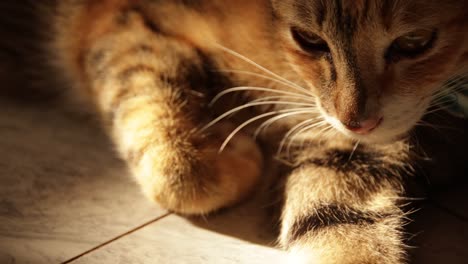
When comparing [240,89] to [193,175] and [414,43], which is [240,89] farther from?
[414,43]

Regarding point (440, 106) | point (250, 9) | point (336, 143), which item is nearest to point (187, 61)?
point (250, 9)

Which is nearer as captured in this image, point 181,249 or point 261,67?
point 181,249

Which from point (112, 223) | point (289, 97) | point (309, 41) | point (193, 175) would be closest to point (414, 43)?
point (309, 41)

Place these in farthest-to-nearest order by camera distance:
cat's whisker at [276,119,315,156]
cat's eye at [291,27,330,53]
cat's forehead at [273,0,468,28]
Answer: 1. cat's whisker at [276,119,315,156]
2. cat's eye at [291,27,330,53]
3. cat's forehead at [273,0,468,28]

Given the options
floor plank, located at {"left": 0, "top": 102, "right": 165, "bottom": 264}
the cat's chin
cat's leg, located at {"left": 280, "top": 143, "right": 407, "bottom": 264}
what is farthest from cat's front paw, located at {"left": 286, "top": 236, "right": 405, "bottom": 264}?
floor plank, located at {"left": 0, "top": 102, "right": 165, "bottom": 264}

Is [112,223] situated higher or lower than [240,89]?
lower

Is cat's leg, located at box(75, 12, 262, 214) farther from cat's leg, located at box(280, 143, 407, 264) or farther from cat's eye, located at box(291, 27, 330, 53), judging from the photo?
cat's eye, located at box(291, 27, 330, 53)

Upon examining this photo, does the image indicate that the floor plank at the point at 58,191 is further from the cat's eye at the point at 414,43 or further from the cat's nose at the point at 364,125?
the cat's eye at the point at 414,43

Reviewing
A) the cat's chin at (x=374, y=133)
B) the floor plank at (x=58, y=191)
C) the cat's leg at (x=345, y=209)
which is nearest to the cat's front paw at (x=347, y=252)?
the cat's leg at (x=345, y=209)

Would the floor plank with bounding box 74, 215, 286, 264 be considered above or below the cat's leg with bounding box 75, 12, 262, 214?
below
